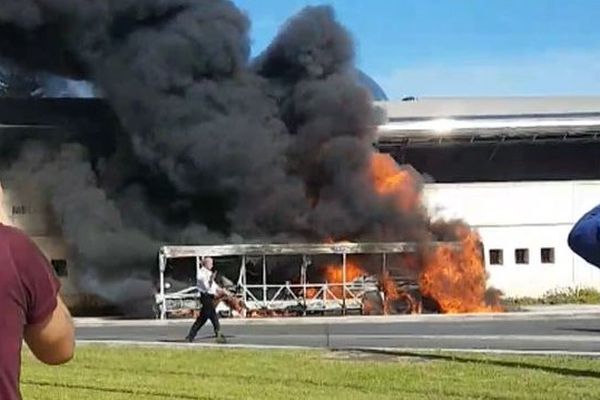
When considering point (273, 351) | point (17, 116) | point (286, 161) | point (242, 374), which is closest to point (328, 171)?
point (286, 161)

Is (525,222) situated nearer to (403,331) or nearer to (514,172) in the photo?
(514,172)

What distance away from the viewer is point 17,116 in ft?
126

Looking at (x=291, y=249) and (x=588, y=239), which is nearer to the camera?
(x=588, y=239)

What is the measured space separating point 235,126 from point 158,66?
3.20 m

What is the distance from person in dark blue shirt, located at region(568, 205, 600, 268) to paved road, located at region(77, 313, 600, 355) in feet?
24.6

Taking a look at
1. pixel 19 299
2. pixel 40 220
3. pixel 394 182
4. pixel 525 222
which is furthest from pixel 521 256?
pixel 19 299

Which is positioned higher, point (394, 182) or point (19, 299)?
point (394, 182)

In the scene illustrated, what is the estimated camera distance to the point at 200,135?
1409 inches

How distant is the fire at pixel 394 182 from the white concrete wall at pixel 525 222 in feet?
2.62

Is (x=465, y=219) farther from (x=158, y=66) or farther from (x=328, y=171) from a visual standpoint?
(x=158, y=66)

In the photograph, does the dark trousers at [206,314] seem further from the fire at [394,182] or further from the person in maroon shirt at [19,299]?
Answer: the fire at [394,182]

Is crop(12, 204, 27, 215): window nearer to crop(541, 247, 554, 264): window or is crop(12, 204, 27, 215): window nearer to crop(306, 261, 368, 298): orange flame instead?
crop(306, 261, 368, 298): orange flame

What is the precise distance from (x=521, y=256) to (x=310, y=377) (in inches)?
1004

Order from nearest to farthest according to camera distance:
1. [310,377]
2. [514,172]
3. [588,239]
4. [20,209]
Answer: [588,239] < [310,377] < [20,209] < [514,172]
